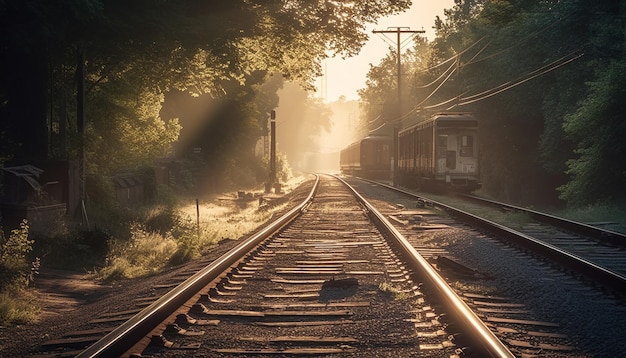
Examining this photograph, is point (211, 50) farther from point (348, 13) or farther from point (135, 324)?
point (135, 324)

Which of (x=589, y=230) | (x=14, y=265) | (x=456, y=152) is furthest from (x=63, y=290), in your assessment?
(x=456, y=152)

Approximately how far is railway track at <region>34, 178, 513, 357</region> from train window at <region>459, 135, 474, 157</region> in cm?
1909

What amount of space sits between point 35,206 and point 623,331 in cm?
1009

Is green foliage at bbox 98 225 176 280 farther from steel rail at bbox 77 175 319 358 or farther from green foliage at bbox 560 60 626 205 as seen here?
green foliage at bbox 560 60 626 205

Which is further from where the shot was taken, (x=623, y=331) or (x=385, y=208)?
(x=385, y=208)

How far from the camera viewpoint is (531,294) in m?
6.92

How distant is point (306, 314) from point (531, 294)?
8.74ft

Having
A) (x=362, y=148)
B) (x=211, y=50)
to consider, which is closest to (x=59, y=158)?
(x=211, y=50)

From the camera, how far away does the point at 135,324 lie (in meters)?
5.01

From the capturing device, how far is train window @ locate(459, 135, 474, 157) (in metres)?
27.9

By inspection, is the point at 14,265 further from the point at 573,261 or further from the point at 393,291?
the point at 573,261

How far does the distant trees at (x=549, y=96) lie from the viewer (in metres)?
24.4

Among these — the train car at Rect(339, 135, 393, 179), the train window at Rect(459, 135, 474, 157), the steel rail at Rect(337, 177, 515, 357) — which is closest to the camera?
the steel rail at Rect(337, 177, 515, 357)

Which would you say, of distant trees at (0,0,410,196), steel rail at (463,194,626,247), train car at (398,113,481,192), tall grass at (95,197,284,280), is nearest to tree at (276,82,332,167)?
train car at (398,113,481,192)
